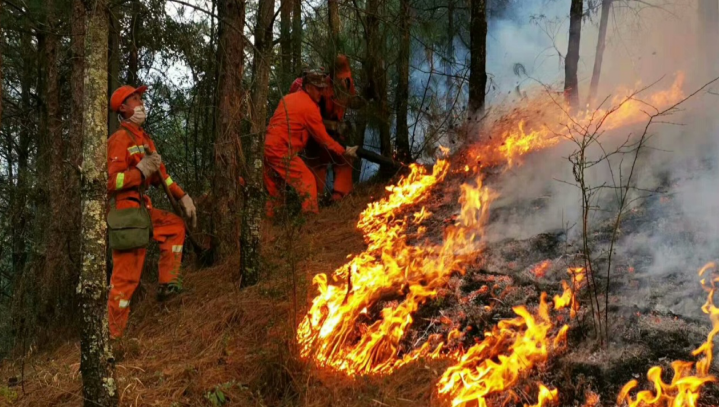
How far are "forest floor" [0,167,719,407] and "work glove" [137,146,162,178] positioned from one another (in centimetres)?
140

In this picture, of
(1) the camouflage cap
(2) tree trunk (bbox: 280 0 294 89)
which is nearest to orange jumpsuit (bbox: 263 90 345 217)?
(1) the camouflage cap

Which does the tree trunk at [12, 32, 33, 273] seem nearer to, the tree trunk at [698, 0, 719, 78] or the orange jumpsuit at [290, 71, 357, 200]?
the orange jumpsuit at [290, 71, 357, 200]

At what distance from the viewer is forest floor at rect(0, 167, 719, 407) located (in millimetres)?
3344

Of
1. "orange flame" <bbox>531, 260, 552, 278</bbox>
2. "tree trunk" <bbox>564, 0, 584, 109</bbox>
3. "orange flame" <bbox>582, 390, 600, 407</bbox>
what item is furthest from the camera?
"tree trunk" <bbox>564, 0, 584, 109</bbox>

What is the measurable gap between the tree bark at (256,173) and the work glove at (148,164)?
34.5 inches

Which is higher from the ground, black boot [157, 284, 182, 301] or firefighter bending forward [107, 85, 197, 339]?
firefighter bending forward [107, 85, 197, 339]

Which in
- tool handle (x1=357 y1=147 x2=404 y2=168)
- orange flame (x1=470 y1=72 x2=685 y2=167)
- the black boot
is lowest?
the black boot

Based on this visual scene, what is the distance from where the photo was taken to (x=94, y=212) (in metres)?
3.03

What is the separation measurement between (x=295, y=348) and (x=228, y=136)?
99.4 inches

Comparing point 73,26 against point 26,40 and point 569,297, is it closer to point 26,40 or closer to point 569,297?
point 569,297

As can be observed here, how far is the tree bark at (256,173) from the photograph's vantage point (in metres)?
5.03

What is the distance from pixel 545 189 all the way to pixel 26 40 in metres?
9.00

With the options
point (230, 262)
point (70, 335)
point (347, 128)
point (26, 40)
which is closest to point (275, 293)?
point (230, 262)

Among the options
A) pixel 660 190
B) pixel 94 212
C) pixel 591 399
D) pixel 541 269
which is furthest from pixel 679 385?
pixel 94 212
